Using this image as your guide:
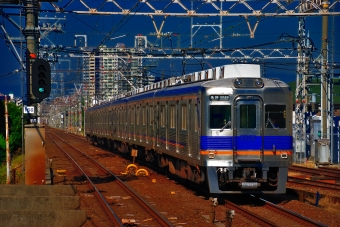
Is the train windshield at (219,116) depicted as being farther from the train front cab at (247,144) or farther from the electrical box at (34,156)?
the electrical box at (34,156)

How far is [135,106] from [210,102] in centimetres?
1325

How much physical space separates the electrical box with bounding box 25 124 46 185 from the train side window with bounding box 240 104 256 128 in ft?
18.0

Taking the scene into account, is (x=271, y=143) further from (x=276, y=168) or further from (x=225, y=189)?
(x=225, y=189)

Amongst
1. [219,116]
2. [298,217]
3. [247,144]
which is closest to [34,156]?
[219,116]

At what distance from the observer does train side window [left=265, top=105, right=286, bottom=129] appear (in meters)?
15.4

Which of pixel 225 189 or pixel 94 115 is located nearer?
pixel 225 189

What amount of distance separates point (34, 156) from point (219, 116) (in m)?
5.26

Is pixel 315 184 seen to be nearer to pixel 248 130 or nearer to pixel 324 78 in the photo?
pixel 248 130

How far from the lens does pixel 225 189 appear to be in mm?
15836

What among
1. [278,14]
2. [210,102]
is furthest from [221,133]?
[278,14]

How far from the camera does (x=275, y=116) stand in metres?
15.4

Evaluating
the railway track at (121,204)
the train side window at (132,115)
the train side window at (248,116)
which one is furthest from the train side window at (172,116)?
the train side window at (132,115)

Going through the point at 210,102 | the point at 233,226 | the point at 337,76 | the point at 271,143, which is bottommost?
the point at 233,226

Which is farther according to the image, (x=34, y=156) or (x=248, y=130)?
(x=34, y=156)
